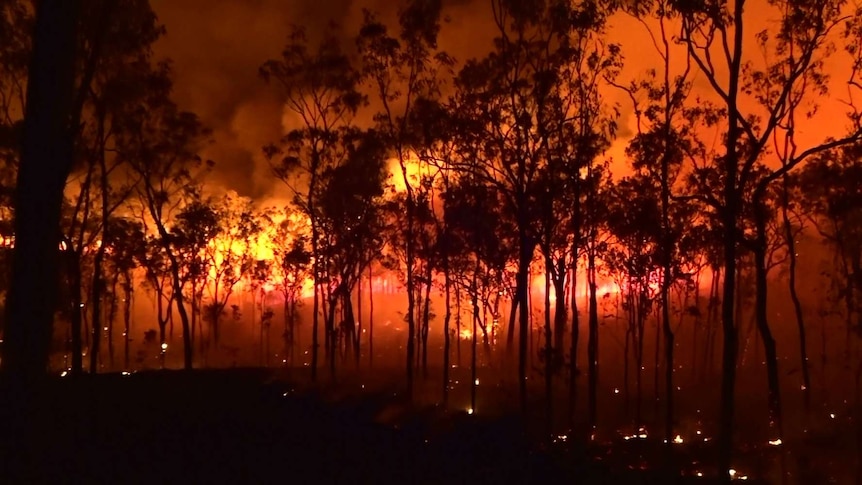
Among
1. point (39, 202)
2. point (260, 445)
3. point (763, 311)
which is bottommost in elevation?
point (260, 445)

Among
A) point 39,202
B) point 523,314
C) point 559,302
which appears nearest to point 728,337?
point 523,314

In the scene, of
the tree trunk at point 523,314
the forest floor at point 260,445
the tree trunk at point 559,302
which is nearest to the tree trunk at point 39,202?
the forest floor at point 260,445

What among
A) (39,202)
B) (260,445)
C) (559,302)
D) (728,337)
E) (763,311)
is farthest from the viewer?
(559,302)

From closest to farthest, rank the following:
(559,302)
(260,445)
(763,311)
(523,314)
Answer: (260,445), (763,311), (523,314), (559,302)

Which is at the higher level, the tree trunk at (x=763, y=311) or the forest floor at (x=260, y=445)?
the tree trunk at (x=763, y=311)

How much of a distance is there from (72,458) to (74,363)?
12957 mm

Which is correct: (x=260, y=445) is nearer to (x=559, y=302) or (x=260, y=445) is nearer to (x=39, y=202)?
(x=39, y=202)

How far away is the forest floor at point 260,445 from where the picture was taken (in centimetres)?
1003

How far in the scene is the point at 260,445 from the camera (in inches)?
525

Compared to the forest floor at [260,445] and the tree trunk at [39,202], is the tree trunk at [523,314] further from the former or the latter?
the tree trunk at [39,202]

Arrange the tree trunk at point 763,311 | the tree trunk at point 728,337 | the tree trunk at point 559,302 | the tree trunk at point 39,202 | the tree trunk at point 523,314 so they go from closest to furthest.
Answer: the tree trunk at point 39,202
the tree trunk at point 728,337
the tree trunk at point 763,311
the tree trunk at point 523,314
the tree trunk at point 559,302

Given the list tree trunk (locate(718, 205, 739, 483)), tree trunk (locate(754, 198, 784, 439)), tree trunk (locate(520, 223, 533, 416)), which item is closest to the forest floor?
tree trunk (locate(718, 205, 739, 483))

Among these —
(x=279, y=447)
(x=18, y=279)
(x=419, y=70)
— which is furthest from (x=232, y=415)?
(x=419, y=70)

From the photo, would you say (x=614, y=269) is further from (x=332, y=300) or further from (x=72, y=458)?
(x=72, y=458)
